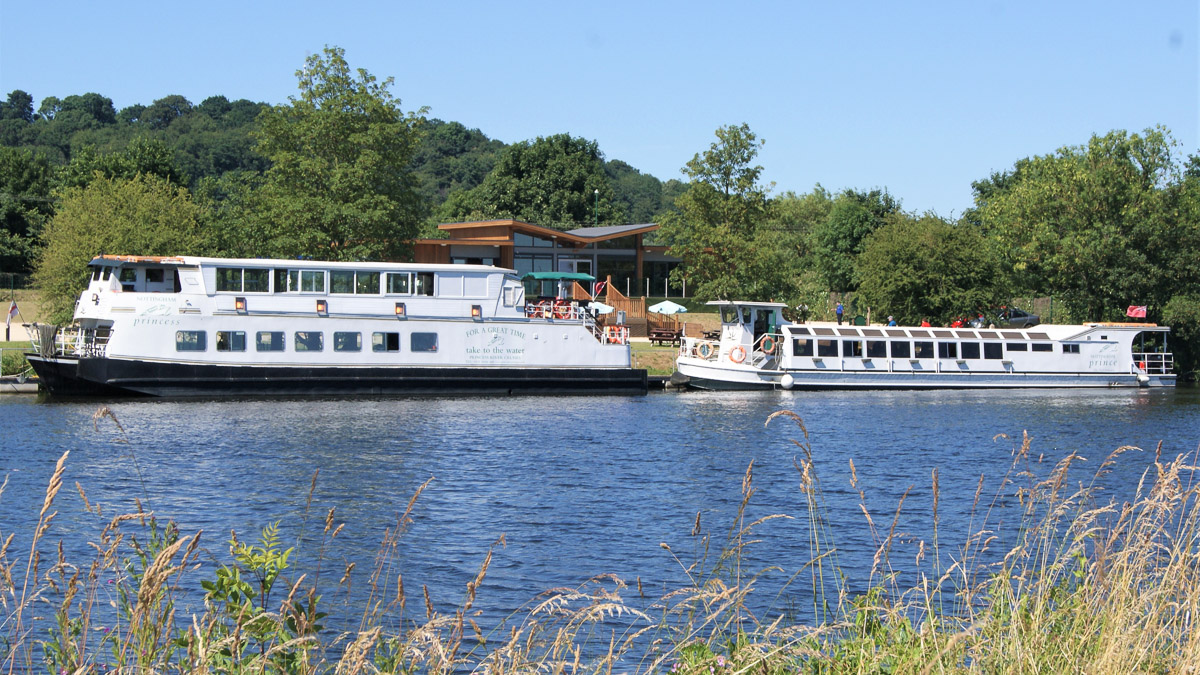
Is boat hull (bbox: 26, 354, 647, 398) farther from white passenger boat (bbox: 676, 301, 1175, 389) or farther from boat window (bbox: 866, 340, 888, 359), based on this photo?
boat window (bbox: 866, 340, 888, 359)

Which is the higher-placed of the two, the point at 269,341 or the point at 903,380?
the point at 269,341

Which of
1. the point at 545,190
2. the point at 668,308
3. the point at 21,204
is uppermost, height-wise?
the point at 545,190

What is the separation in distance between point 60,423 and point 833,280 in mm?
55673

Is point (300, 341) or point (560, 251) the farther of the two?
point (560, 251)

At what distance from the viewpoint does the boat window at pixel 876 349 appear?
44.7 m

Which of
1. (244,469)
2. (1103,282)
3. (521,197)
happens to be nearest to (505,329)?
(244,469)

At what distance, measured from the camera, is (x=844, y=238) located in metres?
77.8

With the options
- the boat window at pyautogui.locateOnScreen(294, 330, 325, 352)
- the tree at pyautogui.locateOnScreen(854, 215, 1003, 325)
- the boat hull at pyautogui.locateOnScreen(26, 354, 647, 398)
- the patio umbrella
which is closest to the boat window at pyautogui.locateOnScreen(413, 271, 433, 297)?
the boat hull at pyautogui.locateOnScreen(26, 354, 647, 398)

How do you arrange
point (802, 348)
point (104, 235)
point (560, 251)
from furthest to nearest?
point (560, 251) → point (104, 235) → point (802, 348)

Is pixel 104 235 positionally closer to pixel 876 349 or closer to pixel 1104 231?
pixel 876 349

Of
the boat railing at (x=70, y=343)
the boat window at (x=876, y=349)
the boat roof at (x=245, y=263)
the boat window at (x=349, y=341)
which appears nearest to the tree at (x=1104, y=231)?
the boat window at (x=876, y=349)

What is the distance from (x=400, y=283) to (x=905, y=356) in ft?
66.3

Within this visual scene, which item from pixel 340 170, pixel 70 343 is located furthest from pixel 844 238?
pixel 70 343

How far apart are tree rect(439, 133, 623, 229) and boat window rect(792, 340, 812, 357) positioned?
47425 mm
